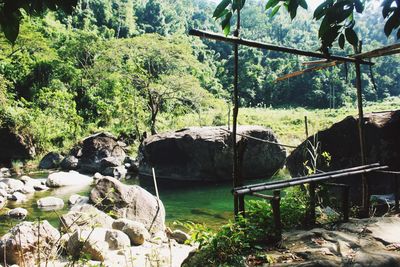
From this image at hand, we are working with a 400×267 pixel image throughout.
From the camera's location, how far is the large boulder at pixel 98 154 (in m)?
15.7

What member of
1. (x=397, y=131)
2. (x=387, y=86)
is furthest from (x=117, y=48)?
(x=387, y=86)

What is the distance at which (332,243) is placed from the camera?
296 centimetres

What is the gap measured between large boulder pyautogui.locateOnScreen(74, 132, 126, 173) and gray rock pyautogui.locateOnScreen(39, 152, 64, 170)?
1.19 meters

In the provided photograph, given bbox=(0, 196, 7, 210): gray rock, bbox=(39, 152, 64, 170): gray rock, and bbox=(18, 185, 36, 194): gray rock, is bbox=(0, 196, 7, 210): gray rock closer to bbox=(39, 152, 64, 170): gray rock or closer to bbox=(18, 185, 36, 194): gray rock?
bbox=(18, 185, 36, 194): gray rock

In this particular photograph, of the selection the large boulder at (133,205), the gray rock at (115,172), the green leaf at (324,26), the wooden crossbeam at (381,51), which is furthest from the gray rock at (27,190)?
the green leaf at (324,26)

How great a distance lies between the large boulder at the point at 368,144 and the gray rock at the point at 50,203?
19.7ft

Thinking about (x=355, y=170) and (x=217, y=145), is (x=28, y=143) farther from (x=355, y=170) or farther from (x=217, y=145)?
(x=355, y=170)

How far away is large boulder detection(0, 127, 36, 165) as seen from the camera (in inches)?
644

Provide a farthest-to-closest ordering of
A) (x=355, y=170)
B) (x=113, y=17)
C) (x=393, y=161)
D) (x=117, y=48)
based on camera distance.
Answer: (x=113, y=17), (x=117, y=48), (x=393, y=161), (x=355, y=170)

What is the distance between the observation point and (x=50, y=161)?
16.4 m

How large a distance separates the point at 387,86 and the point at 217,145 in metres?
35.8

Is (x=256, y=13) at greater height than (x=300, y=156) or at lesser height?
greater

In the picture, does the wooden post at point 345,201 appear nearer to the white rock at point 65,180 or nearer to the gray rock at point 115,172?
the white rock at point 65,180

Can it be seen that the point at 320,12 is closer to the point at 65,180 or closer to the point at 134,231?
the point at 134,231
